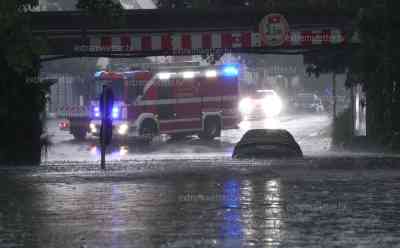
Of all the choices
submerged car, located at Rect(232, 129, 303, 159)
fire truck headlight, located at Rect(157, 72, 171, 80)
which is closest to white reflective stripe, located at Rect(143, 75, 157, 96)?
fire truck headlight, located at Rect(157, 72, 171, 80)

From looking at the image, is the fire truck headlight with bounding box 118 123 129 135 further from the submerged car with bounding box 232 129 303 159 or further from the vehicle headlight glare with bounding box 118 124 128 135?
the submerged car with bounding box 232 129 303 159

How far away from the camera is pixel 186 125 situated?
52.5 metres

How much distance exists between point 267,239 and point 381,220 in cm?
260

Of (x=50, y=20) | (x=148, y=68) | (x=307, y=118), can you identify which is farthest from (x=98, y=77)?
(x=307, y=118)

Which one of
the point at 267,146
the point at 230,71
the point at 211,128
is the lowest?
the point at 211,128

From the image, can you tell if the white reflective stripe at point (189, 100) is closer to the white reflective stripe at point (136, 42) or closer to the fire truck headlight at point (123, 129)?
the fire truck headlight at point (123, 129)

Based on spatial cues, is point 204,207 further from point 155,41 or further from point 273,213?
point 155,41

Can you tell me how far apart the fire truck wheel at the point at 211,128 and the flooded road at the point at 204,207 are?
2575 centimetres

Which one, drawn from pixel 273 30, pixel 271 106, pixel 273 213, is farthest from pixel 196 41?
pixel 271 106

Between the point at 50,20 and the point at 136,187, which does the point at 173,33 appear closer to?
the point at 50,20

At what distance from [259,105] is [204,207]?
62934 millimetres

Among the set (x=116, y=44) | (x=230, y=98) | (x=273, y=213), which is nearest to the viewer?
(x=273, y=213)

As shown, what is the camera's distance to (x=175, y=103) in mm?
52031

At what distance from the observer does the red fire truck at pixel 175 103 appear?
167 ft
